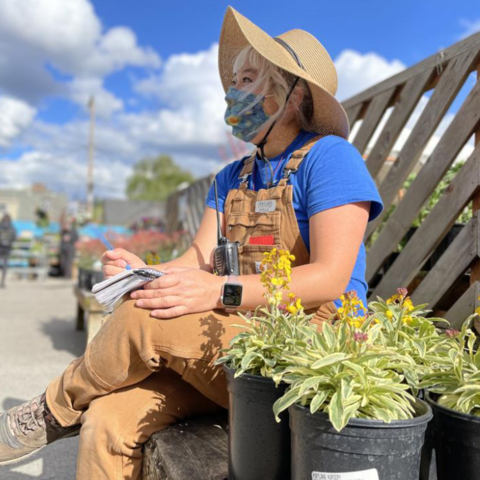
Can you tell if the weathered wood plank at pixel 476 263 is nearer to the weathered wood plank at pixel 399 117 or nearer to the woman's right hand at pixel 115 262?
the weathered wood plank at pixel 399 117

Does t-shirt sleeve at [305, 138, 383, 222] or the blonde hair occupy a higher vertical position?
the blonde hair

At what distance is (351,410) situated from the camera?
917 mm

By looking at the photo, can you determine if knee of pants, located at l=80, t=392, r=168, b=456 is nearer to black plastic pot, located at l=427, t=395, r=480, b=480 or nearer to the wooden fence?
black plastic pot, located at l=427, t=395, r=480, b=480

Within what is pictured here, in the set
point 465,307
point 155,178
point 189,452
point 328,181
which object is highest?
point 155,178

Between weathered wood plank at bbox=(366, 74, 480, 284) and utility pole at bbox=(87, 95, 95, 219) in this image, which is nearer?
weathered wood plank at bbox=(366, 74, 480, 284)

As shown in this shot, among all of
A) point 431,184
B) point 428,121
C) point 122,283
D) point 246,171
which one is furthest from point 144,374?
point 428,121

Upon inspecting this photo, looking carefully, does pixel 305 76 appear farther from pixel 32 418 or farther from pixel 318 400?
pixel 32 418

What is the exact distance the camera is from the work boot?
1.59 metres

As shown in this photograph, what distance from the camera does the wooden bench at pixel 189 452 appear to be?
132 centimetres

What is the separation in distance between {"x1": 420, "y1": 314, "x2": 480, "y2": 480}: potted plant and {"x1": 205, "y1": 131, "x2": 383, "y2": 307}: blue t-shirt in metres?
0.52

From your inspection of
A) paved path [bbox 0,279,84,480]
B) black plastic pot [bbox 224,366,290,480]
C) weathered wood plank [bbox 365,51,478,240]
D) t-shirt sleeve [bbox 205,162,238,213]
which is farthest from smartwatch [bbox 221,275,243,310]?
paved path [bbox 0,279,84,480]

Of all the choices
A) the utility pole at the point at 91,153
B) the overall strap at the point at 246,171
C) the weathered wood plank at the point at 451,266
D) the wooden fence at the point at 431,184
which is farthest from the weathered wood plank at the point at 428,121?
the utility pole at the point at 91,153

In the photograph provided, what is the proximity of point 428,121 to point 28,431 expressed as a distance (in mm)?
2084

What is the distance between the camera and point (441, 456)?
1042 millimetres
